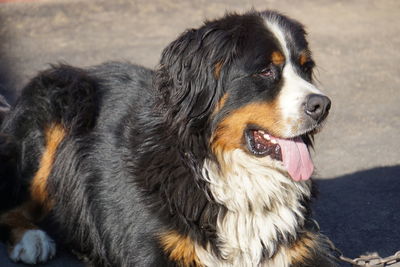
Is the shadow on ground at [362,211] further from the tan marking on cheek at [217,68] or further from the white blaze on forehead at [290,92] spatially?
the tan marking on cheek at [217,68]

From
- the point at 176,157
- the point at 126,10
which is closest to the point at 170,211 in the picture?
the point at 176,157

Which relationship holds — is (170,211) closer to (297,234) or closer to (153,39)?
(297,234)

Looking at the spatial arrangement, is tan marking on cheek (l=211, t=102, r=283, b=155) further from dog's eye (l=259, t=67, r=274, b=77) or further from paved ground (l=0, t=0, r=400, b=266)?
paved ground (l=0, t=0, r=400, b=266)

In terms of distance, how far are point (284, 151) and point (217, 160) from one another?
0.40 m

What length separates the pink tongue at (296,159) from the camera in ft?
13.3

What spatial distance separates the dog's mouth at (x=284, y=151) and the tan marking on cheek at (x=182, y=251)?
649 mm

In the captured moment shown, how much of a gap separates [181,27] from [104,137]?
579cm

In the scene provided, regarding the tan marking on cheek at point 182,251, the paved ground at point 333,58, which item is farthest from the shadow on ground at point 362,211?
the tan marking on cheek at point 182,251

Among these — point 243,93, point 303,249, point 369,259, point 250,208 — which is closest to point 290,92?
point 243,93

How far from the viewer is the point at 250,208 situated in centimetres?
420

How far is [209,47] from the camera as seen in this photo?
402 centimetres

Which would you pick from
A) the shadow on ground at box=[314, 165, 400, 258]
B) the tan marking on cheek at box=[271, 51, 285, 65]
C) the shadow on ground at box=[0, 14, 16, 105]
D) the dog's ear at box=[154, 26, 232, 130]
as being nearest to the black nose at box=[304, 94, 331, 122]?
the tan marking on cheek at box=[271, 51, 285, 65]

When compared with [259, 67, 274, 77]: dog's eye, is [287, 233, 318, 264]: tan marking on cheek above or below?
below

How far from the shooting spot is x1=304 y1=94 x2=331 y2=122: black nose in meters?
3.94
